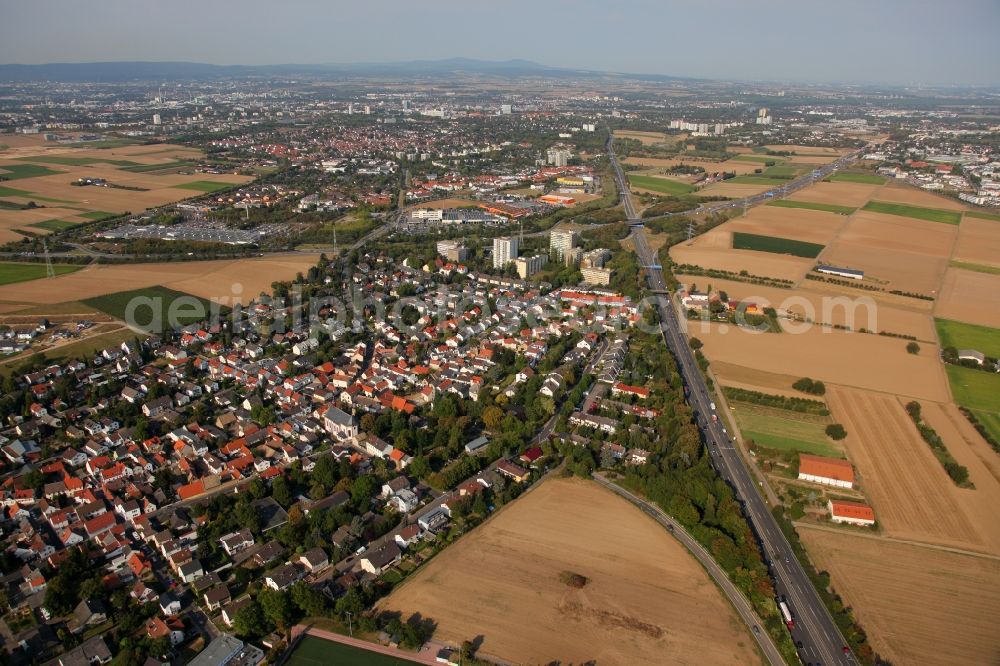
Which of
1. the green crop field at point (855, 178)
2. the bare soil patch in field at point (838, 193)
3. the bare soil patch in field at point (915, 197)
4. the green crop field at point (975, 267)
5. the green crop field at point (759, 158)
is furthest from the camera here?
the green crop field at point (759, 158)

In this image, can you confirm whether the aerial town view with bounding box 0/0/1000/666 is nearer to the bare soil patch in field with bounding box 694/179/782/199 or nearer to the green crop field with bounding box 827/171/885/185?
the bare soil patch in field with bounding box 694/179/782/199

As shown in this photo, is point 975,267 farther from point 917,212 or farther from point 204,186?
point 204,186

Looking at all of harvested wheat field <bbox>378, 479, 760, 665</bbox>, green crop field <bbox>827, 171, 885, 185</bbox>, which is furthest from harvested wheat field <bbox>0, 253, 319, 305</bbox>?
green crop field <bbox>827, 171, 885, 185</bbox>

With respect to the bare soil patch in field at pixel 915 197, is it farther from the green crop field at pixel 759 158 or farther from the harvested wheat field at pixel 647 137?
the harvested wheat field at pixel 647 137

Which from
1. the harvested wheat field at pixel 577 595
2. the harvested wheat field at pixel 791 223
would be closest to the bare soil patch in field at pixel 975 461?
the harvested wheat field at pixel 577 595

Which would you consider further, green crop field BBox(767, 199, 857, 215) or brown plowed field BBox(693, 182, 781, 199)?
brown plowed field BBox(693, 182, 781, 199)

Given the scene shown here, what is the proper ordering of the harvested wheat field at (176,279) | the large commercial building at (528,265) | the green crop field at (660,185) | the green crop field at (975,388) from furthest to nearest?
the green crop field at (660,185), the large commercial building at (528,265), the harvested wheat field at (176,279), the green crop field at (975,388)
